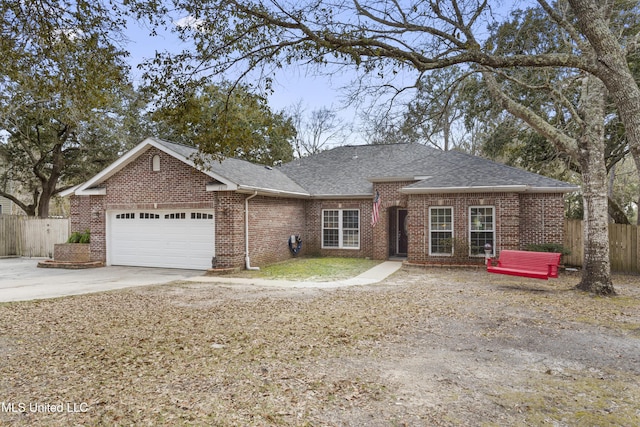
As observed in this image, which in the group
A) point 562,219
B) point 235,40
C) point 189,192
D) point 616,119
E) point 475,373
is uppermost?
point 616,119

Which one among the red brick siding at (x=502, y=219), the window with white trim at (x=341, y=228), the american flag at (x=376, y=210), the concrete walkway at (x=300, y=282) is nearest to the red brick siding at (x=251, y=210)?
the red brick siding at (x=502, y=219)

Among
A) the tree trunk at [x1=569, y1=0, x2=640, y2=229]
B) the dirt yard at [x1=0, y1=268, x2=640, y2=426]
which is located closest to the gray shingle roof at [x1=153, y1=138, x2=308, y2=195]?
the dirt yard at [x1=0, y1=268, x2=640, y2=426]

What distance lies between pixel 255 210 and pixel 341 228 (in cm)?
509

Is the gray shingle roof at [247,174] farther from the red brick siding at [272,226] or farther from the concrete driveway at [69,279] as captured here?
the concrete driveway at [69,279]

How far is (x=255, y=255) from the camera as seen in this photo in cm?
1512

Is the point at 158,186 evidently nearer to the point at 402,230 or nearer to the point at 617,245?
the point at 402,230

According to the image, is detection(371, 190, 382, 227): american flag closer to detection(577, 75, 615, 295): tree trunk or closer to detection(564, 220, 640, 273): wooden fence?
detection(564, 220, 640, 273): wooden fence

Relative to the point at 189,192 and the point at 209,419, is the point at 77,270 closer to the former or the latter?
the point at 189,192

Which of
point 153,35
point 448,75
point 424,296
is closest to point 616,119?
point 448,75

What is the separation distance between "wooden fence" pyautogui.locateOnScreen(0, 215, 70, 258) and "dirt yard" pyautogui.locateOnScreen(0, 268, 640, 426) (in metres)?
11.8

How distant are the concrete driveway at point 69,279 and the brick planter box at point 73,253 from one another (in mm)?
748

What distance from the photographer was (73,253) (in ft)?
51.8

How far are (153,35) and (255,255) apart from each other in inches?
370

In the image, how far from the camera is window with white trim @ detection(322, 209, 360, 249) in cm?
1875
